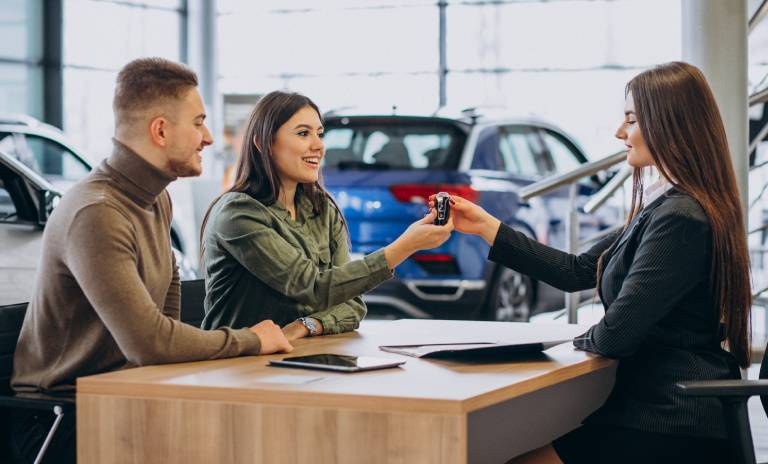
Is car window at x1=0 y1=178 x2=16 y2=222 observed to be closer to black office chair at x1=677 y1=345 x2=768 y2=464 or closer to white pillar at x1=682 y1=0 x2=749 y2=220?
white pillar at x1=682 y1=0 x2=749 y2=220

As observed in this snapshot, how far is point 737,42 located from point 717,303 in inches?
105

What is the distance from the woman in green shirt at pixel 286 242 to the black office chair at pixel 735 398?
2.99 ft

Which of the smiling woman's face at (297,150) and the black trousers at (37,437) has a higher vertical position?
the smiling woman's face at (297,150)

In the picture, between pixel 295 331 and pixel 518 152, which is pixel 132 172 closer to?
pixel 295 331

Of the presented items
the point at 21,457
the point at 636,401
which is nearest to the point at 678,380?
the point at 636,401

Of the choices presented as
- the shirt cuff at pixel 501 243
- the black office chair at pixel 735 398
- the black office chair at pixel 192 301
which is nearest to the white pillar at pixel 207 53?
the black office chair at pixel 192 301

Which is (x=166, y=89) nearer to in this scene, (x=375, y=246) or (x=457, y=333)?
(x=457, y=333)

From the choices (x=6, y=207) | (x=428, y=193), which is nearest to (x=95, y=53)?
(x=428, y=193)

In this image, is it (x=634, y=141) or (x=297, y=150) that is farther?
(x=297, y=150)

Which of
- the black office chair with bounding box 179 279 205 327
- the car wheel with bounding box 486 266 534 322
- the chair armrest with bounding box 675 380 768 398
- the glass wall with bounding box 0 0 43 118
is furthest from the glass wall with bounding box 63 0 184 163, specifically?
the chair armrest with bounding box 675 380 768 398

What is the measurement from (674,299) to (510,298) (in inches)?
191

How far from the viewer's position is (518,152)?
7.57 metres

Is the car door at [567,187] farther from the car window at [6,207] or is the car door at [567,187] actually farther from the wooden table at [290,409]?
the wooden table at [290,409]

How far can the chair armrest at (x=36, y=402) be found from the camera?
2.22 m
